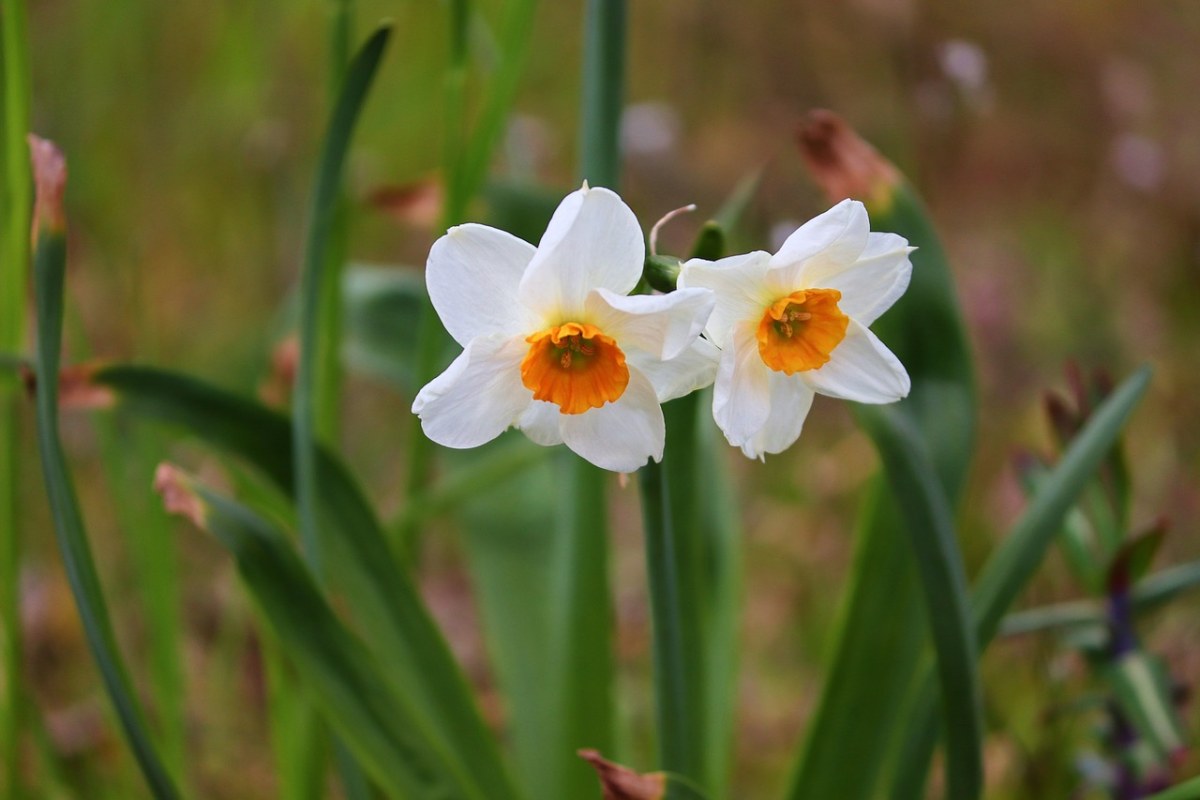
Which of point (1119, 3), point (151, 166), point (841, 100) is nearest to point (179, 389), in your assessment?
point (151, 166)

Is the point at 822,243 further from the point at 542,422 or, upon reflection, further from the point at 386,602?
the point at 386,602

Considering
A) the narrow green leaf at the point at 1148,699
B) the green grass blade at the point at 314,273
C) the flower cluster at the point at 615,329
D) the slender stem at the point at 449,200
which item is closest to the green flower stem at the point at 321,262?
the green grass blade at the point at 314,273

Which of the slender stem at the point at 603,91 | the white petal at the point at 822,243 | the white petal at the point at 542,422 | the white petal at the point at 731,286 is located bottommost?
the white petal at the point at 542,422

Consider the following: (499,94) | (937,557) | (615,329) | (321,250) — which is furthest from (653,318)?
(499,94)

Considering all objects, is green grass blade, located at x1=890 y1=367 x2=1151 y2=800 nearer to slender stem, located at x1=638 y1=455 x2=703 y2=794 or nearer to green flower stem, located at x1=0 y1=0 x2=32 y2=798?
slender stem, located at x1=638 y1=455 x2=703 y2=794

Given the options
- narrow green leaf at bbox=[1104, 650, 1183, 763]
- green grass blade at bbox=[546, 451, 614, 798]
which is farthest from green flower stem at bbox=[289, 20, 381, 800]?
narrow green leaf at bbox=[1104, 650, 1183, 763]

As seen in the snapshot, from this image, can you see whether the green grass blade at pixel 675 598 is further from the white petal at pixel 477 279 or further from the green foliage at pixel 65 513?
the green foliage at pixel 65 513
